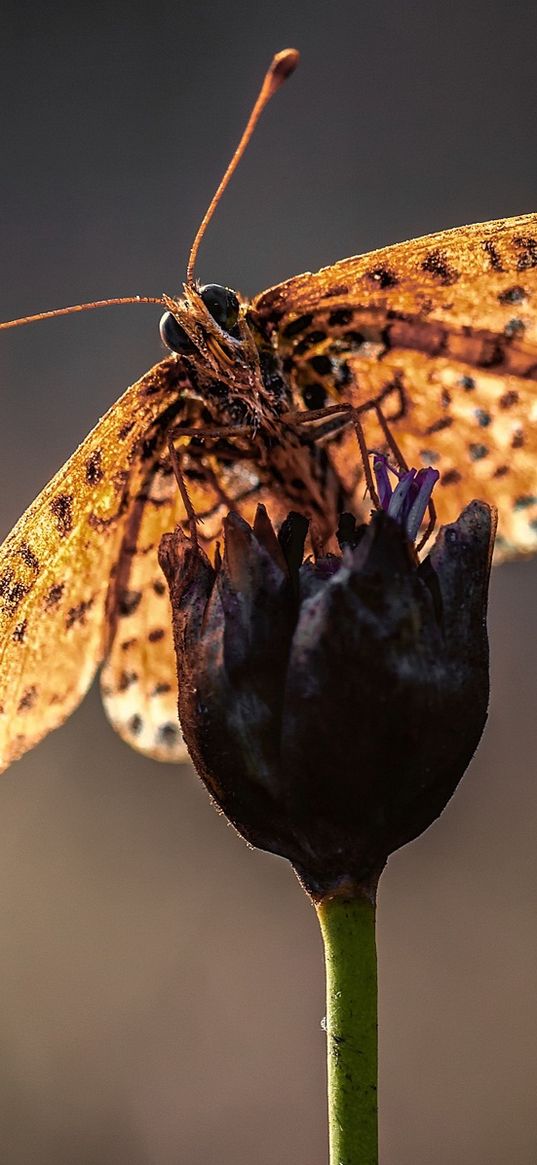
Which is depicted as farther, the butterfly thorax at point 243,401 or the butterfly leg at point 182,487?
the butterfly thorax at point 243,401

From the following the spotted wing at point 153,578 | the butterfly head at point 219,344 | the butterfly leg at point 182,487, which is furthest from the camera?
the spotted wing at point 153,578

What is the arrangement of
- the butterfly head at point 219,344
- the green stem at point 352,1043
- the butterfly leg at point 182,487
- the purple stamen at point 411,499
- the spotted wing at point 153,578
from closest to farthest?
the green stem at point 352,1043 < the purple stamen at point 411,499 < the butterfly leg at point 182,487 < the butterfly head at point 219,344 < the spotted wing at point 153,578

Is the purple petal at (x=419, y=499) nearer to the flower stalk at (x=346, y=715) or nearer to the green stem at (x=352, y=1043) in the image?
the flower stalk at (x=346, y=715)

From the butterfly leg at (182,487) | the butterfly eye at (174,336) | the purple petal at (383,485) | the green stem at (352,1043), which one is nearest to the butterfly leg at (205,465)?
the butterfly leg at (182,487)

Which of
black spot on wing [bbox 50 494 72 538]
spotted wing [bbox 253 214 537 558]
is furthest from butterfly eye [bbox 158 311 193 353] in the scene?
black spot on wing [bbox 50 494 72 538]

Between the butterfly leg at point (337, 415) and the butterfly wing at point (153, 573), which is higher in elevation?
the butterfly leg at point (337, 415)

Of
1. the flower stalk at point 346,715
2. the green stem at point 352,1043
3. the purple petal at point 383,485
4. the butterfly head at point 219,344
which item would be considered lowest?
the green stem at point 352,1043

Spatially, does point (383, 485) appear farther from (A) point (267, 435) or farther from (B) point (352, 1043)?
A: (B) point (352, 1043)
